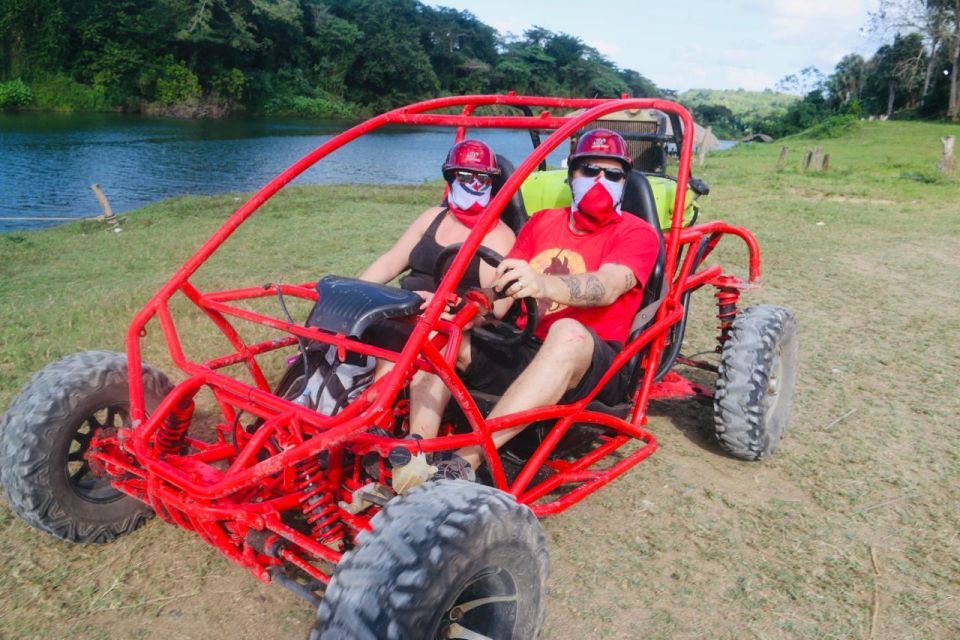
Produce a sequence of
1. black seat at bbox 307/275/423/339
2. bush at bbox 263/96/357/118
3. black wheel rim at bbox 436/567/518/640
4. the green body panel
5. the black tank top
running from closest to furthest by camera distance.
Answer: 1. black wheel rim at bbox 436/567/518/640
2. black seat at bbox 307/275/423/339
3. the black tank top
4. the green body panel
5. bush at bbox 263/96/357/118

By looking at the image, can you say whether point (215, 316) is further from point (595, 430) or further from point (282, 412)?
point (595, 430)

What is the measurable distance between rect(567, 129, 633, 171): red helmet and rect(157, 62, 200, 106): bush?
47.8m

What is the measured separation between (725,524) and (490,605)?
1.50 meters

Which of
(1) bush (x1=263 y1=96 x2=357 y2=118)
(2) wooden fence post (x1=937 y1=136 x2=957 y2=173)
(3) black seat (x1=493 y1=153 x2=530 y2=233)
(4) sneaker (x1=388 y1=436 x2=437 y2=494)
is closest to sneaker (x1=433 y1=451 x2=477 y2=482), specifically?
(4) sneaker (x1=388 y1=436 x2=437 y2=494)

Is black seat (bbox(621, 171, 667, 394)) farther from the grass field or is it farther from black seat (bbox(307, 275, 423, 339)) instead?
black seat (bbox(307, 275, 423, 339))

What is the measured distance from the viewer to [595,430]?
10.4 feet

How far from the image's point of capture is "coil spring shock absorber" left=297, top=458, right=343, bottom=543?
8.27 feet

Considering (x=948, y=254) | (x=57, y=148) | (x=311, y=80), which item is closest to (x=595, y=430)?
(x=948, y=254)

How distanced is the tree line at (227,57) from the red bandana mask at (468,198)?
4555 cm

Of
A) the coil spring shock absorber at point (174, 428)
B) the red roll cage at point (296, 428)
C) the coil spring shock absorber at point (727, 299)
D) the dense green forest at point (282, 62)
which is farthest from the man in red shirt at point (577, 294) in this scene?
the dense green forest at point (282, 62)

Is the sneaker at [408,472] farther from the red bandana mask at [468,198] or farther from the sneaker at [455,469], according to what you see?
the red bandana mask at [468,198]

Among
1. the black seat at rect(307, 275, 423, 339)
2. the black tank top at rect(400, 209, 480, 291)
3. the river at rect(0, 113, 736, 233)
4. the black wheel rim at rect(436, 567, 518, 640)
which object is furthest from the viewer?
the river at rect(0, 113, 736, 233)

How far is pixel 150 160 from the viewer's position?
2538 cm

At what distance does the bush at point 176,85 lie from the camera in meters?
45.6
